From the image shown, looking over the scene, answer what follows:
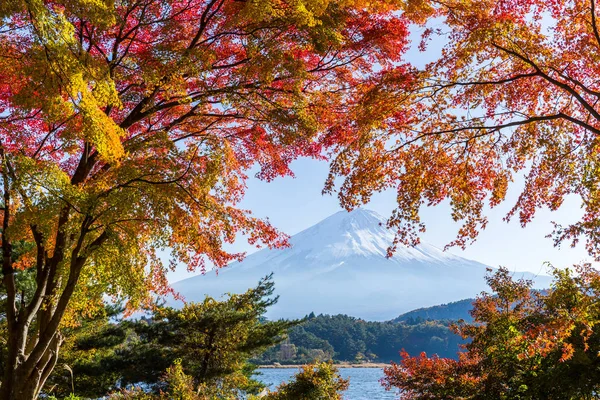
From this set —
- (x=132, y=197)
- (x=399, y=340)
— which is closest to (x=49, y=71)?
(x=132, y=197)

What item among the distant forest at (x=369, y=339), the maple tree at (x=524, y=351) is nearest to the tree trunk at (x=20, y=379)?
the maple tree at (x=524, y=351)

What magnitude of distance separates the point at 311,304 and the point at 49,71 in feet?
622

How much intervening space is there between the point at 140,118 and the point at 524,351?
5.41 metres

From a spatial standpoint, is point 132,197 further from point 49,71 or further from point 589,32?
point 589,32

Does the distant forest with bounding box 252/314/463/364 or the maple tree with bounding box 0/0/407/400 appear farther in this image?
the distant forest with bounding box 252/314/463/364

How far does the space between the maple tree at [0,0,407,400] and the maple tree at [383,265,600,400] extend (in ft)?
10.8

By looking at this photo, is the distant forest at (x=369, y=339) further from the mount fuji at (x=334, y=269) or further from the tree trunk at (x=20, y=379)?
the mount fuji at (x=334, y=269)

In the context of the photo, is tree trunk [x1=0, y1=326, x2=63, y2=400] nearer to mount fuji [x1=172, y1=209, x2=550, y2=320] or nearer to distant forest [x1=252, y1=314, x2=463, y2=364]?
distant forest [x1=252, y1=314, x2=463, y2=364]

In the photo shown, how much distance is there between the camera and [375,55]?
573 centimetres

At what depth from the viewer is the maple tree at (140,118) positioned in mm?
3969

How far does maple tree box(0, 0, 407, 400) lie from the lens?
3.97 meters

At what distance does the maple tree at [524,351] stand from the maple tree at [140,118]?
3287 mm

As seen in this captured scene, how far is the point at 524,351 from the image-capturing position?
5.82 meters

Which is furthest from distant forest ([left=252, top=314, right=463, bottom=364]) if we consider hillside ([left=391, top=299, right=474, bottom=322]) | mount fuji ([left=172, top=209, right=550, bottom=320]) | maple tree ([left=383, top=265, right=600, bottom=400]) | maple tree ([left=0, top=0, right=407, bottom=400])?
mount fuji ([left=172, top=209, right=550, bottom=320])
